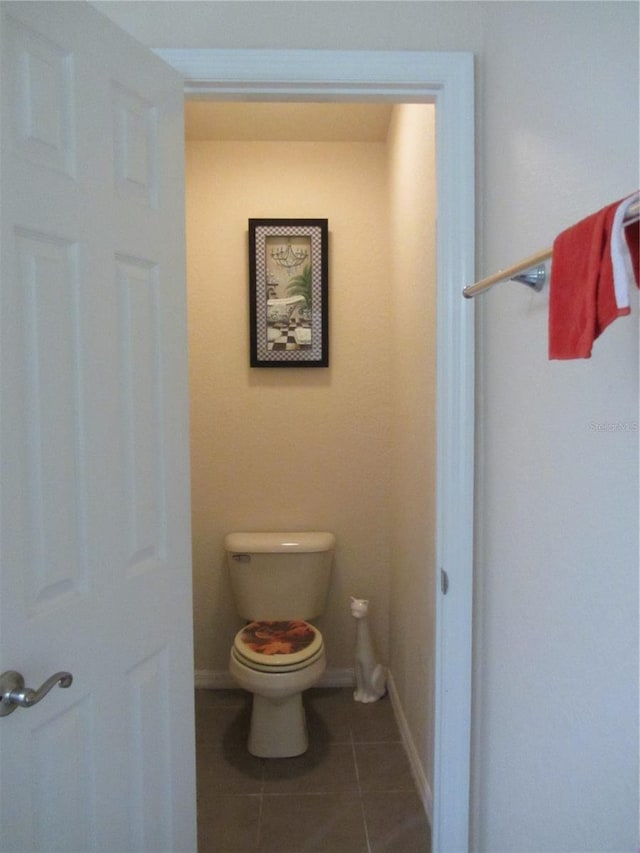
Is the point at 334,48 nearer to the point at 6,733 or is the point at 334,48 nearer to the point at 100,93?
the point at 100,93

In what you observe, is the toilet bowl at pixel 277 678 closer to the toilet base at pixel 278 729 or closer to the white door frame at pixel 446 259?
the toilet base at pixel 278 729

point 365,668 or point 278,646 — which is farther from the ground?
point 278,646

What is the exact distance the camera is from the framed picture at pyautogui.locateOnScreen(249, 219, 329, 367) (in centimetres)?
235

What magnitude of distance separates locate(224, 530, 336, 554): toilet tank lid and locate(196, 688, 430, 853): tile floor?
2.30ft

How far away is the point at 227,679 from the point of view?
98.7 inches

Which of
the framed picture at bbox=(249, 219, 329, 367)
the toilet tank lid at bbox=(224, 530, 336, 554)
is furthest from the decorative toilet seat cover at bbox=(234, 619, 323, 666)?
the framed picture at bbox=(249, 219, 329, 367)

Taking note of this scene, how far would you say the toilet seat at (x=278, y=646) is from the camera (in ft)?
6.28

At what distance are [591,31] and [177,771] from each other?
1627 mm

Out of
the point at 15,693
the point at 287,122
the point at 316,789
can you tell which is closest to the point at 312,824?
the point at 316,789

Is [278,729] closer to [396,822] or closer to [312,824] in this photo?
[312,824]

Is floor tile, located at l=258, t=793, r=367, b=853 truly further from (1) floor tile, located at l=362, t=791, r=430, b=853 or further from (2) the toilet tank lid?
(2) the toilet tank lid

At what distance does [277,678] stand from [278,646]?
0.14 meters

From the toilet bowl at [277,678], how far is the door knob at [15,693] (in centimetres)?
114

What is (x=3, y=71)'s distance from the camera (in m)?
0.86
